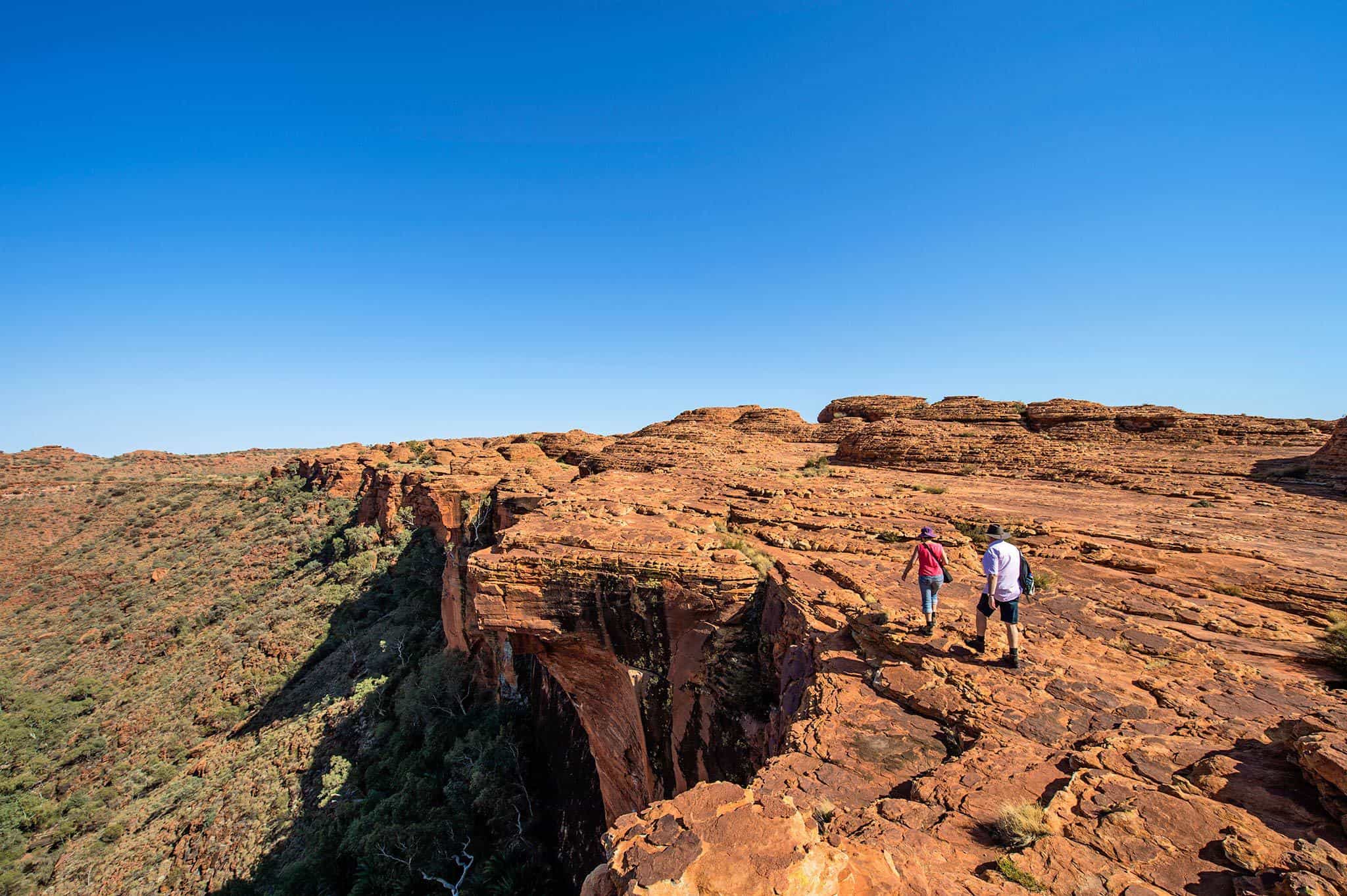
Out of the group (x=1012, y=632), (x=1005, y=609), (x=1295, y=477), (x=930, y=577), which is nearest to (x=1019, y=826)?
(x=1012, y=632)

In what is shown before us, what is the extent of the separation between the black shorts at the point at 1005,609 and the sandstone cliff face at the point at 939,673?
642 mm

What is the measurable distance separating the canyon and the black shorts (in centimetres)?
61

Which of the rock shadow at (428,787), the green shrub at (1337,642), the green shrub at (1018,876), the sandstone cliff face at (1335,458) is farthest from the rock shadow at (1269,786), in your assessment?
the sandstone cliff face at (1335,458)

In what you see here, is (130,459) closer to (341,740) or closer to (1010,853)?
(341,740)

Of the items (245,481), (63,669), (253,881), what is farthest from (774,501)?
(245,481)

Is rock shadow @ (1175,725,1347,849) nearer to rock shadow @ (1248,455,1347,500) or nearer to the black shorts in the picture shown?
the black shorts

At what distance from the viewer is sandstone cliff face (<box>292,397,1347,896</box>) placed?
131 inches

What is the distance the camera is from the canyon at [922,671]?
3355 mm

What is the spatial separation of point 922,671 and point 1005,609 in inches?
51.1

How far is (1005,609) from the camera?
612 cm

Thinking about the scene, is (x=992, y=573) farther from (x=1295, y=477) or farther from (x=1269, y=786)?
(x=1295, y=477)

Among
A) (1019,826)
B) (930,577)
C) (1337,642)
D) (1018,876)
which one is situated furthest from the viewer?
(930,577)

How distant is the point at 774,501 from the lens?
13.9 metres

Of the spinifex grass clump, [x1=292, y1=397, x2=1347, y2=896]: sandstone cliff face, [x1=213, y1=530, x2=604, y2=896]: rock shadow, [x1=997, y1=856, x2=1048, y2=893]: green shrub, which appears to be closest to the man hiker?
[x1=292, y1=397, x2=1347, y2=896]: sandstone cliff face
